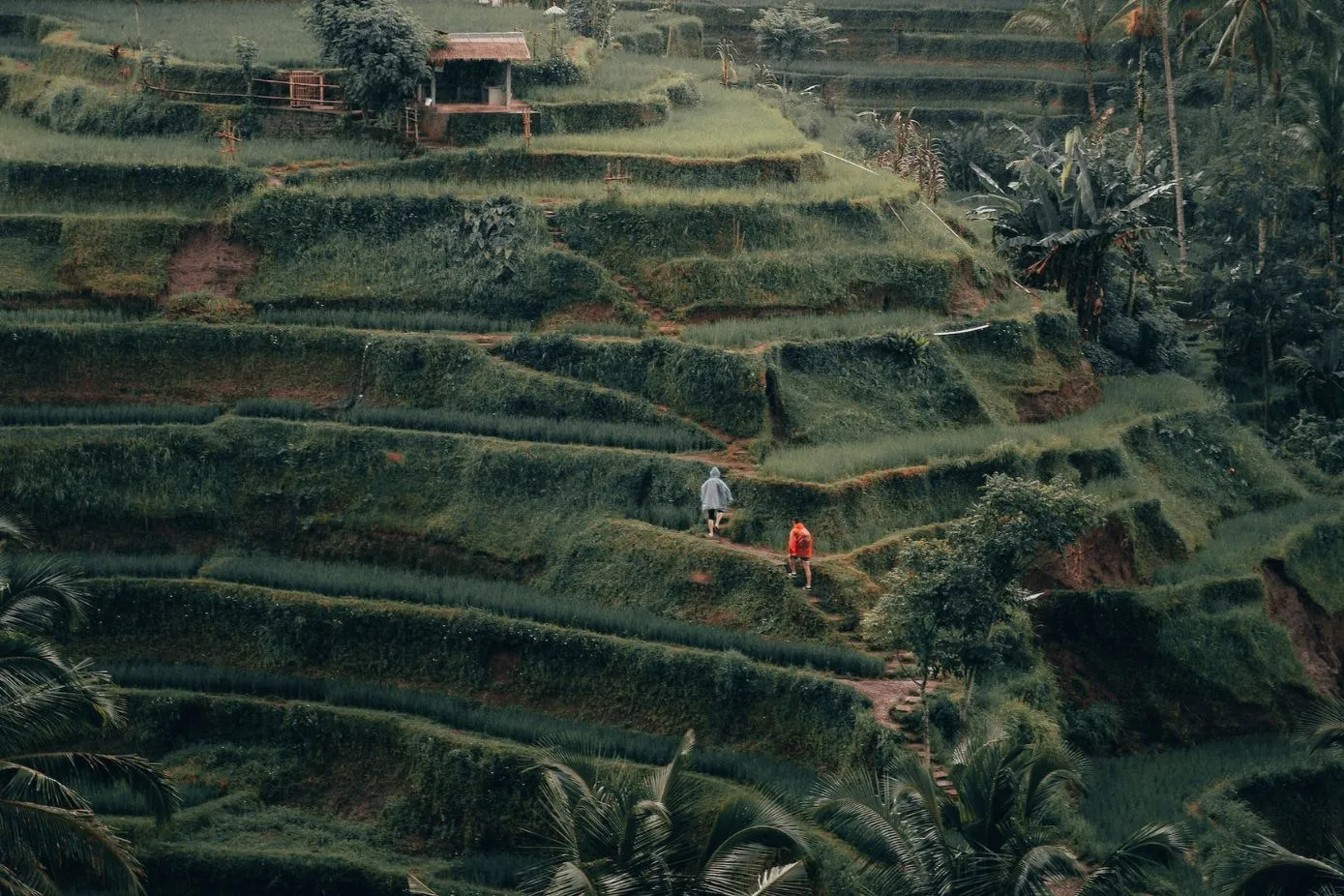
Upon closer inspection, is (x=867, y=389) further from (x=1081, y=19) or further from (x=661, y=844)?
(x=1081, y=19)

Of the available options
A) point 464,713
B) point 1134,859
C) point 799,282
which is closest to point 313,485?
point 464,713

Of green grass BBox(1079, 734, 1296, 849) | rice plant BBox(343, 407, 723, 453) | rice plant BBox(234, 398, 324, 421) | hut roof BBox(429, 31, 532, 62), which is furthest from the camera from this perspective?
hut roof BBox(429, 31, 532, 62)

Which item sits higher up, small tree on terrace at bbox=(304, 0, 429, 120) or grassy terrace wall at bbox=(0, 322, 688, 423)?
small tree on terrace at bbox=(304, 0, 429, 120)

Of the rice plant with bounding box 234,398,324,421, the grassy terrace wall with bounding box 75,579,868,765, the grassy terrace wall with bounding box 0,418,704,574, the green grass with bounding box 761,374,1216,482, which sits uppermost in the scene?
the green grass with bounding box 761,374,1216,482

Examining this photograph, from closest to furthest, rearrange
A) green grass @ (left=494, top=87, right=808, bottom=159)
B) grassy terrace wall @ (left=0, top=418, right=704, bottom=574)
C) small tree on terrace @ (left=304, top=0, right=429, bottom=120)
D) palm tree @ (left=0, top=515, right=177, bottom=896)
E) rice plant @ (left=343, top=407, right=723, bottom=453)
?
palm tree @ (left=0, top=515, right=177, bottom=896) → grassy terrace wall @ (left=0, top=418, right=704, bottom=574) → rice plant @ (left=343, top=407, right=723, bottom=453) → small tree on terrace @ (left=304, top=0, right=429, bottom=120) → green grass @ (left=494, top=87, right=808, bottom=159)

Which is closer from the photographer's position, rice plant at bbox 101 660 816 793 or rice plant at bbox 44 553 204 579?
rice plant at bbox 101 660 816 793

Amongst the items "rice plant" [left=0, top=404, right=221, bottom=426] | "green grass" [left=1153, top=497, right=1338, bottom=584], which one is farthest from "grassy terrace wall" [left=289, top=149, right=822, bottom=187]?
"green grass" [left=1153, top=497, right=1338, bottom=584]

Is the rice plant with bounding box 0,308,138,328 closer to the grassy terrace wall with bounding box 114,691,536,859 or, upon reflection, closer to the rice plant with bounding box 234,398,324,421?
the rice plant with bounding box 234,398,324,421
